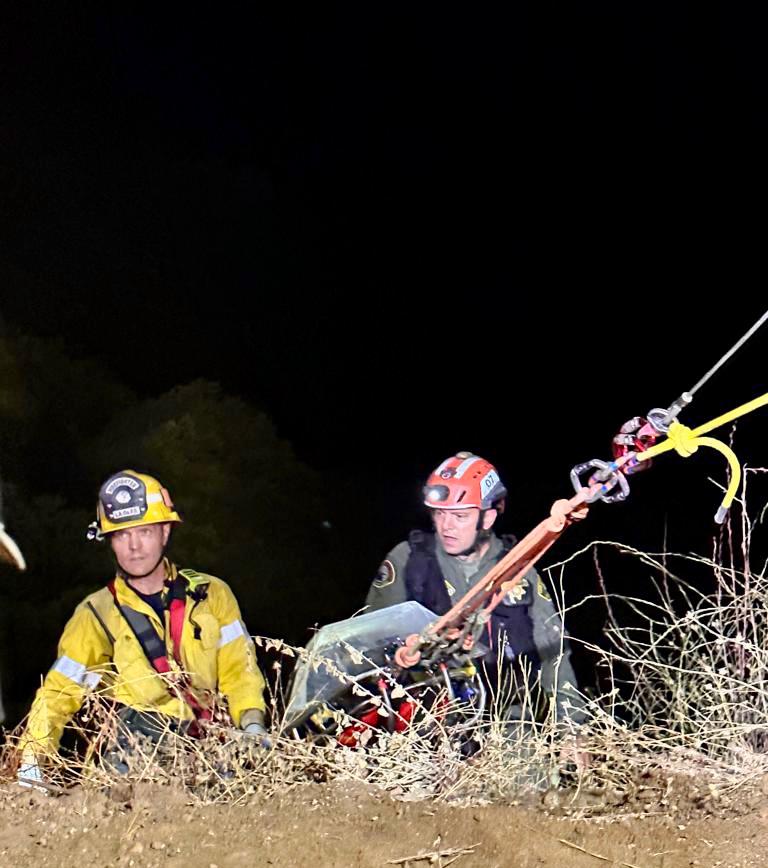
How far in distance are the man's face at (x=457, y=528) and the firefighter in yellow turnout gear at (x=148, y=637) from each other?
2.81ft

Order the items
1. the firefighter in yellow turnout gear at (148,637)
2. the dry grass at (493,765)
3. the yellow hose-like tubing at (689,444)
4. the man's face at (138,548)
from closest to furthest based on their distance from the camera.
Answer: the dry grass at (493,765), the yellow hose-like tubing at (689,444), the firefighter in yellow turnout gear at (148,637), the man's face at (138,548)

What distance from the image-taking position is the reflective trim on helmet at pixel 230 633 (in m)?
4.70

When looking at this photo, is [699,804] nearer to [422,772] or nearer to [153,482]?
[422,772]

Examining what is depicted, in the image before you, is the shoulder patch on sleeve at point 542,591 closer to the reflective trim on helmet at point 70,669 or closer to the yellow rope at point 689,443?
the yellow rope at point 689,443

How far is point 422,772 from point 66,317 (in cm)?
479

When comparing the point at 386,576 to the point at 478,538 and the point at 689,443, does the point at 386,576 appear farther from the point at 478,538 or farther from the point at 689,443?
the point at 689,443

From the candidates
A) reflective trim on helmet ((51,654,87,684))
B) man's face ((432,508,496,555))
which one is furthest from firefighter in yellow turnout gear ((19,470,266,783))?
man's face ((432,508,496,555))

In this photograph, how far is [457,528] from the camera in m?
4.84

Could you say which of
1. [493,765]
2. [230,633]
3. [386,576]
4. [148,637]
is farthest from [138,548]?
[493,765]

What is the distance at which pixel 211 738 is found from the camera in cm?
357

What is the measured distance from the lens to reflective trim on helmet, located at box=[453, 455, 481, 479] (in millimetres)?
4844

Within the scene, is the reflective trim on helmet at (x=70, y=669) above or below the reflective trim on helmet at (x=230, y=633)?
below

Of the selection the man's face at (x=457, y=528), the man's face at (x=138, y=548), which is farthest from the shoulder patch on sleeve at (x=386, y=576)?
the man's face at (x=138, y=548)

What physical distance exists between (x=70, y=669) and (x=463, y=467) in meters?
1.67
